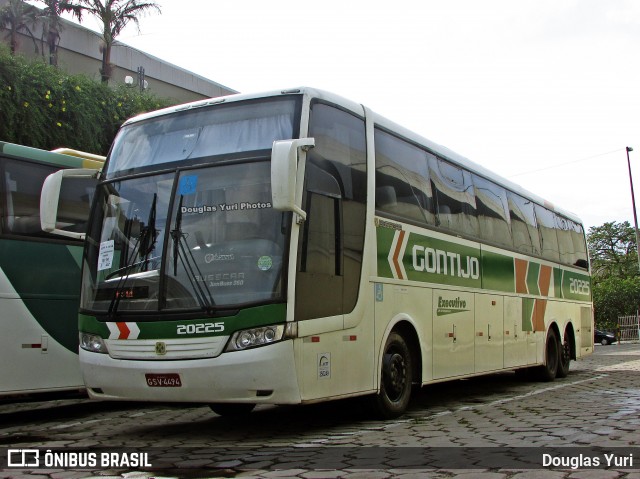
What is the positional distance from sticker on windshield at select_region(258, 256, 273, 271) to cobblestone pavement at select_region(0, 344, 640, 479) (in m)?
1.60

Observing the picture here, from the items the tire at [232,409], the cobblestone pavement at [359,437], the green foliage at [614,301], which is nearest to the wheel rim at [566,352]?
the cobblestone pavement at [359,437]

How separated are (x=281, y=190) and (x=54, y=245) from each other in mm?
4491

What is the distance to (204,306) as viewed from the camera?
7164 mm

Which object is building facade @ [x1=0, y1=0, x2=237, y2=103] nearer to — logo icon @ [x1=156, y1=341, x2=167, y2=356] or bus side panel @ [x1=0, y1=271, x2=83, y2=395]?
bus side panel @ [x1=0, y1=271, x2=83, y2=395]

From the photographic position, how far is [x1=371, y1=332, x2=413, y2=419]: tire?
8.63 meters

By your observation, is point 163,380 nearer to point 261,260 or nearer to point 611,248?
point 261,260

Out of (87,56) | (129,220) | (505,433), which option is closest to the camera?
(505,433)

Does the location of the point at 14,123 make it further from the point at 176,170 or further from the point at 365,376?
the point at 365,376

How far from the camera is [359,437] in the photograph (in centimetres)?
741

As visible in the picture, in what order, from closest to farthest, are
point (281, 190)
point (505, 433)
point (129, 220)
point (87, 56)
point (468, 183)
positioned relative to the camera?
point (281, 190) < point (505, 433) < point (129, 220) < point (468, 183) < point (87, 56)

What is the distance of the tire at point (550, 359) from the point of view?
49.8ft

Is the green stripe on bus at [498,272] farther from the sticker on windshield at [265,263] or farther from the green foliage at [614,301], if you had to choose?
the green foliage at [614,301]

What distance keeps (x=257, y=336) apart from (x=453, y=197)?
16.6 feet

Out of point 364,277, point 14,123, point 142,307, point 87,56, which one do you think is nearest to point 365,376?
point 364,277
